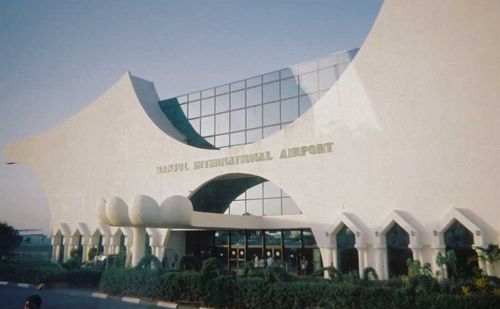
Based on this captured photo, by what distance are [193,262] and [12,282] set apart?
43.0 ft

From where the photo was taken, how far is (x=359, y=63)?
22844 millimetres

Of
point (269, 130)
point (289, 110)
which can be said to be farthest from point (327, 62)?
point (269, 130)

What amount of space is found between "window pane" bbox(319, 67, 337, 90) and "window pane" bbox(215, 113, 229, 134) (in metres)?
7.77

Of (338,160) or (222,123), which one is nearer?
(338,160)

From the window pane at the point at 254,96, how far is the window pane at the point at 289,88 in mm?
1881

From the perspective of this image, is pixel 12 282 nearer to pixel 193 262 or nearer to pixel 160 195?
pixel 160 195

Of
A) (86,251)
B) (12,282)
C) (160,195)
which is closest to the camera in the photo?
(12,282)

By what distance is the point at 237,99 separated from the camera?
30.9 meters

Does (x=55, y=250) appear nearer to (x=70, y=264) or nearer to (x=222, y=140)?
(x=70, y=264)

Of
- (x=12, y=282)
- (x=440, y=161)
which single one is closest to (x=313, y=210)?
(x=440, y=161)

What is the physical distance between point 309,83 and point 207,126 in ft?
29.7

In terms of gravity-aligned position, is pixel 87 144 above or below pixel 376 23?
below

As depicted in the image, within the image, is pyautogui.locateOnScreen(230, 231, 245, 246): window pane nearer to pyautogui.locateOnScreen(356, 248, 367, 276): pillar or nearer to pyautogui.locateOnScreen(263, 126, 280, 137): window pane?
pyautogui.locateOnScreen(263, 126, 280, 137): window pane

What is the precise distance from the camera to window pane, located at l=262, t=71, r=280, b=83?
29.1 metres
